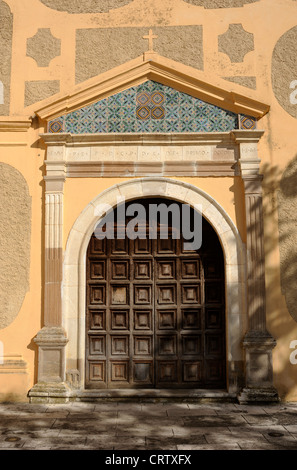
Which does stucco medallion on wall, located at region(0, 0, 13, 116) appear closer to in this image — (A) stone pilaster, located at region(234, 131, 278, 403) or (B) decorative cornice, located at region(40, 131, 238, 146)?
(B) decorative cornice, located at region(40, 131, 238, 146)

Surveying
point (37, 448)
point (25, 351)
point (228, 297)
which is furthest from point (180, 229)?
point (37, 448)

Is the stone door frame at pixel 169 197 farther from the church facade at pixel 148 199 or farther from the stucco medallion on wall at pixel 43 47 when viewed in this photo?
the stucco medallion on wall at pixel 43 47

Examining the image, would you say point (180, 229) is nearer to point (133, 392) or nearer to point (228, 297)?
point (228, 297)

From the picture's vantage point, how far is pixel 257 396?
6258mm

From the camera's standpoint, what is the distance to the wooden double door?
22.2ft

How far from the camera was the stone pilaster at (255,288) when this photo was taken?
20.8 feet

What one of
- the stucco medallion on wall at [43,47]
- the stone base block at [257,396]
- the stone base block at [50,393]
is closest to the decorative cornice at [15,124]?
the stucco medallion on wall at [43,47]

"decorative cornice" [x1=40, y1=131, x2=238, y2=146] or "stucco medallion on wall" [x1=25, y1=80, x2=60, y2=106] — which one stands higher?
"stucco medallion on wall" [x1=25, y1=80, x2=60, y2=106]

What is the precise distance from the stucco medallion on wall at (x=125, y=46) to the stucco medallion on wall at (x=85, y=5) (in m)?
0.32

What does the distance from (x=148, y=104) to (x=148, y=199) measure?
1.33 meters

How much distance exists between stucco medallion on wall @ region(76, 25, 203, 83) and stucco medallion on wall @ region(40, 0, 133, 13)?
0.32 meters

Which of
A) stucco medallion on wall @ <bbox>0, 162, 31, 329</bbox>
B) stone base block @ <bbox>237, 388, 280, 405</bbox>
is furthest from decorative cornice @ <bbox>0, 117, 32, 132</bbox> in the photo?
stone base block @ <bbox>237, 388, 280, 405</bbox>

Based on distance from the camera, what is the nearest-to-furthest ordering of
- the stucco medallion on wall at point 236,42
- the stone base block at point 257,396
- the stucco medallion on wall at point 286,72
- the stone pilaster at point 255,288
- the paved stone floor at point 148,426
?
the paved stone floor at point 148,426 < the stone base block at point 257,396 < the stone pilaster at point 255,288 < the stucco medallion on wall at point 286,72 < the stucco medallion on wall at point 236,42

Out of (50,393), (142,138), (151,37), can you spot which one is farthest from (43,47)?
(50,393)
